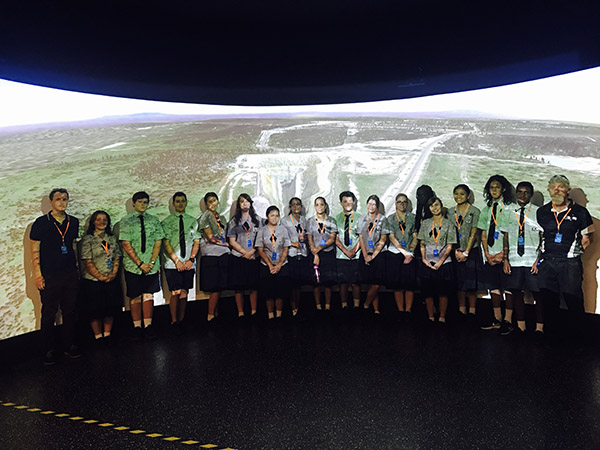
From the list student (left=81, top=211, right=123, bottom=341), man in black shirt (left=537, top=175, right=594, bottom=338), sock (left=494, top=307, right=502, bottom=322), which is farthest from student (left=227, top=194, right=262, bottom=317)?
man in black shirt (left=537, top=175, right=594, bottom=338)

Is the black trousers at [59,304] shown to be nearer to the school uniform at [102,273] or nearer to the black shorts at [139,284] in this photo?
the school uniform at [102,273]

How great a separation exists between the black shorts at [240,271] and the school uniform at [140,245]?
86 cm

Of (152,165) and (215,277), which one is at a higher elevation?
(152,165)

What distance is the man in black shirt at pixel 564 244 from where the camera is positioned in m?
4.73

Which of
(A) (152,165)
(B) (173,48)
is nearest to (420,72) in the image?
(B) (173,48)

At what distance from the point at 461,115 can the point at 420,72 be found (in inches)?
55.0

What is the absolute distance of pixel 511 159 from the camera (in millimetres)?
6395

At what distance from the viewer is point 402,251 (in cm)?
562

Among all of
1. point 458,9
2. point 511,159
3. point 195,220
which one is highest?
point 458,9

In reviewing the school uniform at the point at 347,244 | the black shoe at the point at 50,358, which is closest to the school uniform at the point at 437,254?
the school uniform at the point at 347,244

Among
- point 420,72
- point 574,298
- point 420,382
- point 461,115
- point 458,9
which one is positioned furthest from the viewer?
A: point 461,115

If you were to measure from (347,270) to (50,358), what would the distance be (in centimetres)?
334

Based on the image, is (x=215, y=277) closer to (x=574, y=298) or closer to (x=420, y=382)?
(x=420, y=382)

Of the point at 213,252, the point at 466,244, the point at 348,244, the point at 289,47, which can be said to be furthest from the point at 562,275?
the point at 213,252
